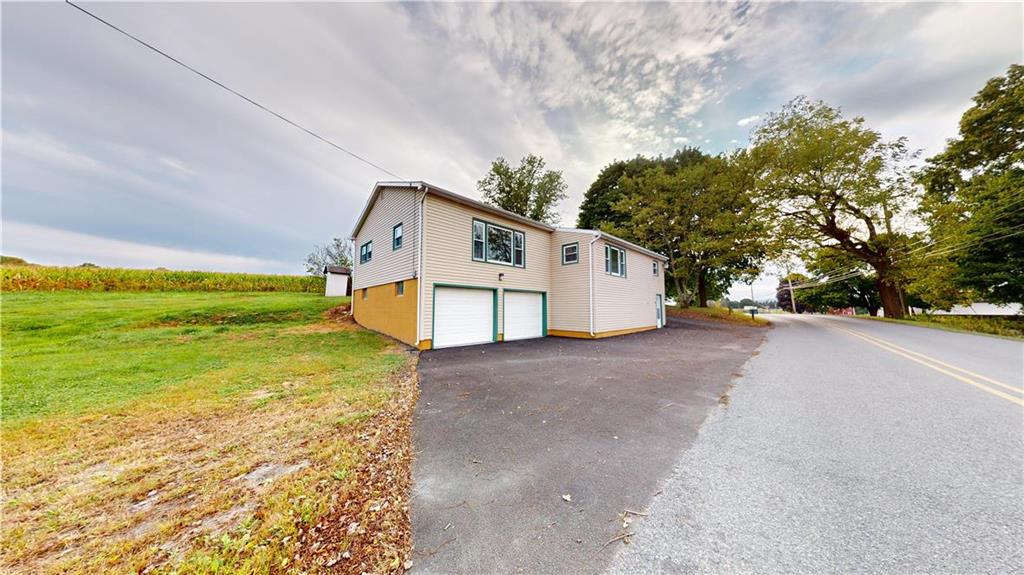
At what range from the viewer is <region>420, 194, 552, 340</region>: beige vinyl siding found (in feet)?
30.8

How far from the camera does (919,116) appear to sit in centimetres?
1372

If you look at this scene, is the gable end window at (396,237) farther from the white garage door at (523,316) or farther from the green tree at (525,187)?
the green tree at (525,187)

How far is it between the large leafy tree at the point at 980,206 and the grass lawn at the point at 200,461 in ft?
87.3

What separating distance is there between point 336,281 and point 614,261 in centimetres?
1953

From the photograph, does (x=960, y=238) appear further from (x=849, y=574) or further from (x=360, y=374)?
(x=360, y=374)

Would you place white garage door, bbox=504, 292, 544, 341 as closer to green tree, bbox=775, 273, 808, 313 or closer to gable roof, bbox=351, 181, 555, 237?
gable roof, bbox=351, 181, 555, 237

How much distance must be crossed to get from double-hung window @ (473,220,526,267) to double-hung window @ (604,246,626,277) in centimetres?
368

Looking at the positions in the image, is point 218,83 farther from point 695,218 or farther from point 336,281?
point 695,218

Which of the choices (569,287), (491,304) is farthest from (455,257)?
(569,287)

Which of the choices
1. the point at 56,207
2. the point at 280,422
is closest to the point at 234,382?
the point at 280,422

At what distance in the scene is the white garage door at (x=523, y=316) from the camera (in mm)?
11609

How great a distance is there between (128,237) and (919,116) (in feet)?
136

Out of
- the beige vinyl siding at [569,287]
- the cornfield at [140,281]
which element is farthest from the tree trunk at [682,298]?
the cornfield at [140,281]

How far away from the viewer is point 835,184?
18.6 m
